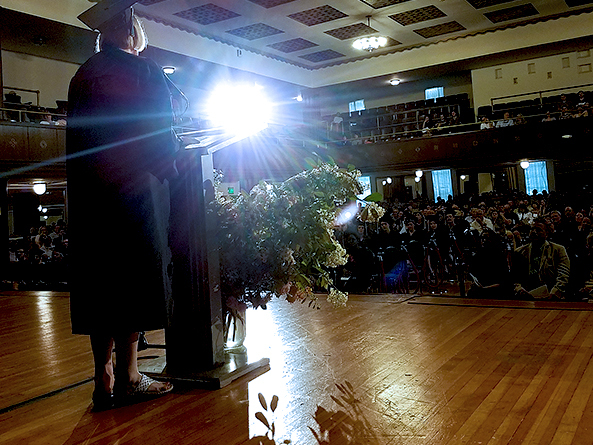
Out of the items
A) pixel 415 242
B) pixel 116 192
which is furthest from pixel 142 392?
pixel 415 242

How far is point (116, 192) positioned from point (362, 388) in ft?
3.59

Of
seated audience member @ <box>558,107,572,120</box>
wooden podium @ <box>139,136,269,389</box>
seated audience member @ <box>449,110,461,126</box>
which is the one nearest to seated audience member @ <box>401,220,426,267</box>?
wooden podium @ <box>139,136,269,389</box>

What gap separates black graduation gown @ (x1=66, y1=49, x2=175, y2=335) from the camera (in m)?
1.81

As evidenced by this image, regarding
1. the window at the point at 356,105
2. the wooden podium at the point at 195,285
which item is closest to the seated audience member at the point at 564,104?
the window at the point at 356,105

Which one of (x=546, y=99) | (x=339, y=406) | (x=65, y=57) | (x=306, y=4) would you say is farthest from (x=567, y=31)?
(x=339, y=406)

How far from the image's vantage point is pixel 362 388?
77.8 inches

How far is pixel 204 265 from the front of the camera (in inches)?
82.6

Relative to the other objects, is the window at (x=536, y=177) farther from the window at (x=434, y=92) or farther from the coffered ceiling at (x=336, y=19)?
the coffered ceiling at (x=336, y=19)

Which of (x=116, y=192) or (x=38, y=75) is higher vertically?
(x=38, y=75)

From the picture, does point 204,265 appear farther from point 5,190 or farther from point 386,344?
point 5,190

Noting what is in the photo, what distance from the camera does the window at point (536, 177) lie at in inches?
560

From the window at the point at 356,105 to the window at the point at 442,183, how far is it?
293cm

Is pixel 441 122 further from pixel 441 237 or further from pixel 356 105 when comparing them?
pixel 441 237

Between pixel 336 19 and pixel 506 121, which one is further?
pixel 506 121
